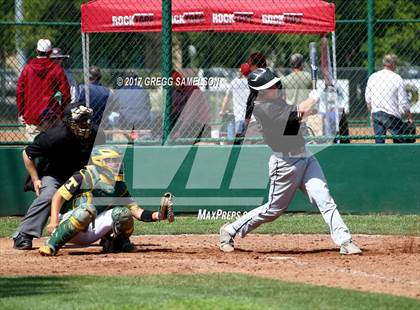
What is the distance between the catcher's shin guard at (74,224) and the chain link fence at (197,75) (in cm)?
379

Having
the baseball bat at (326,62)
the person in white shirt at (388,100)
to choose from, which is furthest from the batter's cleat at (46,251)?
the baseball bat at (326,62)

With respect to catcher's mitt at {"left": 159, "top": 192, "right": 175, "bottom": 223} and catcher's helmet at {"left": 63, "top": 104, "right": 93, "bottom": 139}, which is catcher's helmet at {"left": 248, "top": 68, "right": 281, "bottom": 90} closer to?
catcher's mitt at {"left": 159, "top": 192, "right": 175, "bottom": 223}

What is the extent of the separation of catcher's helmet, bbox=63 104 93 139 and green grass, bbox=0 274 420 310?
6.34 ft

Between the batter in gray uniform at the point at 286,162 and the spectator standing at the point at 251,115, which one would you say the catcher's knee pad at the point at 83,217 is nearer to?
the batter in gray uniform at the point at 286,162

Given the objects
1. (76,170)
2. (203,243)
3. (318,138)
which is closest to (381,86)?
(318,138)

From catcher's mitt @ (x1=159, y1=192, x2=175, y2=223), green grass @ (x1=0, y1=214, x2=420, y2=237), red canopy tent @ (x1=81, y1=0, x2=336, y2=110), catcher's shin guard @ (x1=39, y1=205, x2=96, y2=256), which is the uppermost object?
red canopy tent @ (x1=81, y1=0, x2=336, y2=110)

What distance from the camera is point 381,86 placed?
47.4 ft

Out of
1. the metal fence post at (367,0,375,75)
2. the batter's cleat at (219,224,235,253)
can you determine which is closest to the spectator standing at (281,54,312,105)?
the metal fence post at (367,0,375,75)

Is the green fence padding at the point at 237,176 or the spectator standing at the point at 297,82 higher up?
the spectator standing at the point at 297,82

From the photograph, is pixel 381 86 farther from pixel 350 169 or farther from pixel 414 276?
pixel 414 276

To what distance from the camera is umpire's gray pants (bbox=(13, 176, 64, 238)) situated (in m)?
9.84

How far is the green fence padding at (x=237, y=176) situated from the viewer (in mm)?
12719

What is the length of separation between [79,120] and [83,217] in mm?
990

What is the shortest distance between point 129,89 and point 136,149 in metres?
3.26
